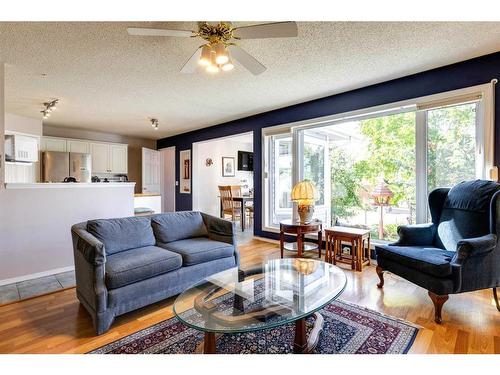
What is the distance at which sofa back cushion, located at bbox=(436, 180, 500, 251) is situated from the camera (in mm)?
2230

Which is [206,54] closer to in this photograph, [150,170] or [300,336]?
[300,336]

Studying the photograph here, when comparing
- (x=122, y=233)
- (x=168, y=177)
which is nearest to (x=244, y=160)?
(x=168, y=177)

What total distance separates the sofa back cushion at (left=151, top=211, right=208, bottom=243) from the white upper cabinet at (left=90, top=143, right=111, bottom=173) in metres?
4.24

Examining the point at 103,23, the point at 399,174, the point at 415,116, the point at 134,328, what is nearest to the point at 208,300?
the point at 134,328

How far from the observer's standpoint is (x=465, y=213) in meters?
2.37

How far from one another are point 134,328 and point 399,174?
3.39 meters

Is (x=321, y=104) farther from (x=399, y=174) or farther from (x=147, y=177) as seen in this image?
(x=147, y=177)

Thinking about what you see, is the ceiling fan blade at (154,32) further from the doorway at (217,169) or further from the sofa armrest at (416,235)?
the doorway at (217,169)

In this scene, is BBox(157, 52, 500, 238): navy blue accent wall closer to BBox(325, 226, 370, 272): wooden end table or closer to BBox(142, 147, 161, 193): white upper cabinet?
BBox(325, 226, 370, 272): wooden end table

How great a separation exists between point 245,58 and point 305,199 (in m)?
2.04

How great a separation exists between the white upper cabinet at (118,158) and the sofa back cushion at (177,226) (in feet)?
14.2

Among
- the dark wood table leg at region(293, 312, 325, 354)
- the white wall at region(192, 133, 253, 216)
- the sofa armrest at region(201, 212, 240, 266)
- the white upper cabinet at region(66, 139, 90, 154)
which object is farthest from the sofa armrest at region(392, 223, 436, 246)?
the white upper cabinet at region(66, 139, 90, 154)

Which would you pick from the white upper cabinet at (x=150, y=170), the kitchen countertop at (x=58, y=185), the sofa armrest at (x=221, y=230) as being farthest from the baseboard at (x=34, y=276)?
the white upper cabinet at (x=150, y=170)

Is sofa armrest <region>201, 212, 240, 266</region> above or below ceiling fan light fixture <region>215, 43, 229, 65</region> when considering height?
below
